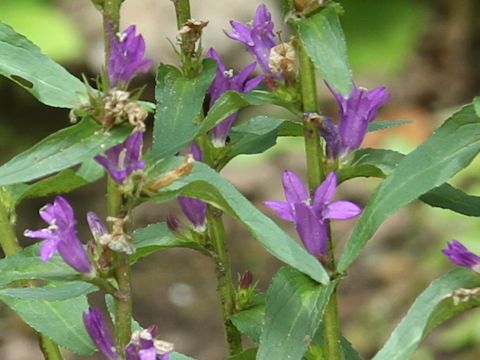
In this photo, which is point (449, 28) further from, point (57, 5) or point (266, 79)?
point (266, 79)

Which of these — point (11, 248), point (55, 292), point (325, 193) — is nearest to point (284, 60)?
point (325, 193)

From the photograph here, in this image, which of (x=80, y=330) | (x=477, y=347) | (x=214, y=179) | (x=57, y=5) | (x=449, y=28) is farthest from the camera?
(x=449, y=28)

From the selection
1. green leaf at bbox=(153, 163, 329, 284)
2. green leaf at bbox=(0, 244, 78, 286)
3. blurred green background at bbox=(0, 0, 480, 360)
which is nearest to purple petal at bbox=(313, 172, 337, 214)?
green leaf at bbox=(153, 163, 329, 284)

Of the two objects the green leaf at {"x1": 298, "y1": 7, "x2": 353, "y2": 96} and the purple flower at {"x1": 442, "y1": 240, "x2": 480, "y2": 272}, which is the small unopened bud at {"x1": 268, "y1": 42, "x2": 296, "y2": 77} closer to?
the green leaf at {"x1": 298, "y1": 7, "x2": 353, "y2": 96}

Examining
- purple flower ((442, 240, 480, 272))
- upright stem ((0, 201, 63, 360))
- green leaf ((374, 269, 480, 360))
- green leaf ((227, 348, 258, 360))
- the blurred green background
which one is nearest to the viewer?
green leaf ((374, 269, 480, 360))

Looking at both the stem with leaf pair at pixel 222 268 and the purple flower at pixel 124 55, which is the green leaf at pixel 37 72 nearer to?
the purple flower at pixel 124 55

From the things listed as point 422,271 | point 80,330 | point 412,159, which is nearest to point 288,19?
point 412,159
